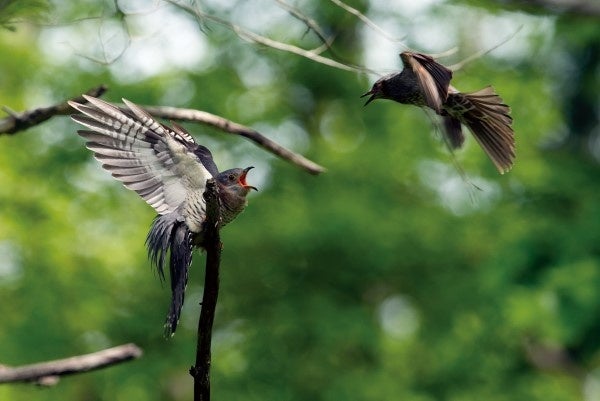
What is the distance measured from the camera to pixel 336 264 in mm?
10953

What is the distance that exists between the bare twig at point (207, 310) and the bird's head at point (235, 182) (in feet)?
1.57

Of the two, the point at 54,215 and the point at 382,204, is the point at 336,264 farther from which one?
the point at 54,215

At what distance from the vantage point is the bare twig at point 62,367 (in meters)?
4.31

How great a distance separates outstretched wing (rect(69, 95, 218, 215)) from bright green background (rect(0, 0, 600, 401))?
6447 millimetres

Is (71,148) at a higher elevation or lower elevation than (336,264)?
lower

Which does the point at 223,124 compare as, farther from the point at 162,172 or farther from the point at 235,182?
the point at 162,172

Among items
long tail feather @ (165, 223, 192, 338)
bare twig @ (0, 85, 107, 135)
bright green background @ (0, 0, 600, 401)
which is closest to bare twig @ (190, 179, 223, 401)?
long tail feather @ (165, 223, 192, 338)

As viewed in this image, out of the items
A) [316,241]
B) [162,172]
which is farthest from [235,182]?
[316,241]

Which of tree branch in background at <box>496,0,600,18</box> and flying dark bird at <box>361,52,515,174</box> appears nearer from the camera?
flying dark bird at <box>361,52,515,174</box>

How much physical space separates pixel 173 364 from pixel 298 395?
1.36 m

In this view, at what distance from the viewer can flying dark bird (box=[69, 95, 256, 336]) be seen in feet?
11.6

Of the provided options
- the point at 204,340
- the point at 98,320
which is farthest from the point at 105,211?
the point at 204,340

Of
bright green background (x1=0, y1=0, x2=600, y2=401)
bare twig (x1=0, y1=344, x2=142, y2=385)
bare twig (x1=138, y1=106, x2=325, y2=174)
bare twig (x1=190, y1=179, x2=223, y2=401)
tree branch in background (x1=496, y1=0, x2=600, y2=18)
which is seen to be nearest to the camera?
bare twig (x1=190, y1=179, x2=223, y2=401)

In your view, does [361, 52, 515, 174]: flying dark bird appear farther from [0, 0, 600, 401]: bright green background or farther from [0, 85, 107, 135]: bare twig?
[0, 0, 600, 401]: bright green background
